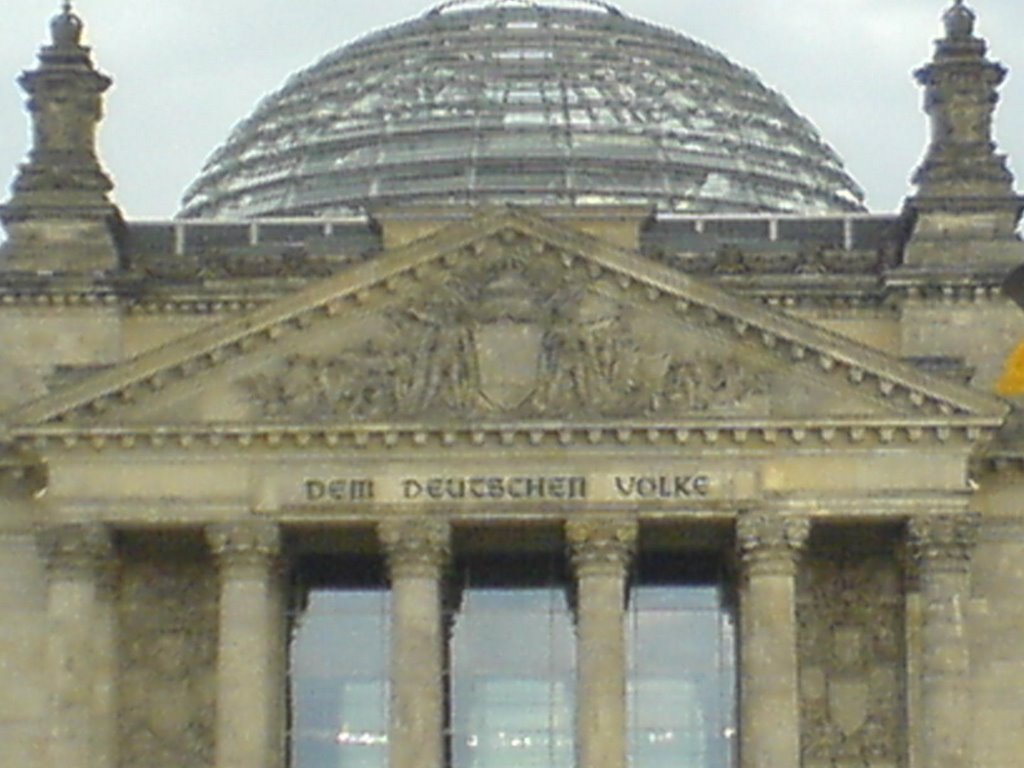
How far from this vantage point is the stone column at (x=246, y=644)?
199ft

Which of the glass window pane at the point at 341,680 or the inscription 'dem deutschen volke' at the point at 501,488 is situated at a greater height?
the inscription 'dem deutschen volke' at the point at 501,488

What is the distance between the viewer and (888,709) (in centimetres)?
6366

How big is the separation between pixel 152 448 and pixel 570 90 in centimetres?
2777

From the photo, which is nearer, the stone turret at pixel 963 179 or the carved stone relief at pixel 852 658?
the carved stone relief at pixel 852 658

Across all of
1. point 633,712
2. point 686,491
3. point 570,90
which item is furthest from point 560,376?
point 570,90

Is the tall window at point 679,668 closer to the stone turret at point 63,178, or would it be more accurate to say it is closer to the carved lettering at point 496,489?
the carved lettering at point 496,489

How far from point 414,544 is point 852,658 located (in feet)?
29.5

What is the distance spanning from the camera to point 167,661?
211ft

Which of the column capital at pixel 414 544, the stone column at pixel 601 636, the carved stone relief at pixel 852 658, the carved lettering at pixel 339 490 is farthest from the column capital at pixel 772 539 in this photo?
the carved lettering at pixel 339 490

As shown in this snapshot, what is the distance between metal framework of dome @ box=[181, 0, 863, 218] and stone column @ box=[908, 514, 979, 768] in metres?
22.6

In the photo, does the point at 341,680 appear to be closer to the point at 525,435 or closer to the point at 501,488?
the point at 501,488

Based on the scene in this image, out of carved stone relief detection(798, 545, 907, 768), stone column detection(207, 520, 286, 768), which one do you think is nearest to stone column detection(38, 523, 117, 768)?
stone column detection(207, 520, 286, 768)

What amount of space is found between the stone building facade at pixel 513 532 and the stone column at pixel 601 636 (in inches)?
2.3

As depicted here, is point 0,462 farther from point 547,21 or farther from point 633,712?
point 547,21
